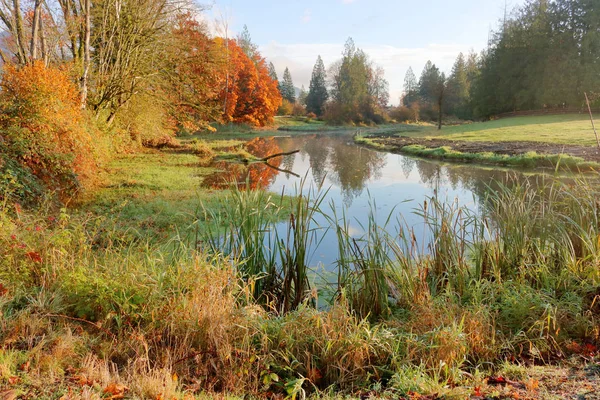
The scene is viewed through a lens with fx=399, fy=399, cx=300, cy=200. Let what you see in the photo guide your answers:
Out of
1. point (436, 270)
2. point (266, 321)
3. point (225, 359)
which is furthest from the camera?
point (436, 270)

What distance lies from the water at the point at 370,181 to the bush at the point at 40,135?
3203 mm

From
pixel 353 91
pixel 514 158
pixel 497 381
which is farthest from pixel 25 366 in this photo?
pixel 353 91

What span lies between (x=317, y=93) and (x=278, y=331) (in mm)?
61520

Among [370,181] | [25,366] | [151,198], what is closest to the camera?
[25,366]

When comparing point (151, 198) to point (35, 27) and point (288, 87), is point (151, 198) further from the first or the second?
point (288, 87)

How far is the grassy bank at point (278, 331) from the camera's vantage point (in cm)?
244

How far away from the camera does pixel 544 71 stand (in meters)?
36.0

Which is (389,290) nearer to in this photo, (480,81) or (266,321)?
(266,321)

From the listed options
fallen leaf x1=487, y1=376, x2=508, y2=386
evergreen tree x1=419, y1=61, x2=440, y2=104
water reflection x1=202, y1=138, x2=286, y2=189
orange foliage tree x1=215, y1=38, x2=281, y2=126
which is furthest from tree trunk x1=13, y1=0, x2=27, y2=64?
evergreen tree x1=419, y1=61, x2=440, y2=104

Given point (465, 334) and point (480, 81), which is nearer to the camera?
point (465, 334)

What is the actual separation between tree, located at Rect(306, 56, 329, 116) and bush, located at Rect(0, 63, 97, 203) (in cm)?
5161

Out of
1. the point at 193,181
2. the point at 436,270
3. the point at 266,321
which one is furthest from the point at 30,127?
the point at 436,270

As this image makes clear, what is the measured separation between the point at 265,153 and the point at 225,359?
60.1ft

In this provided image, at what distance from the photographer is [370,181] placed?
12914mm
